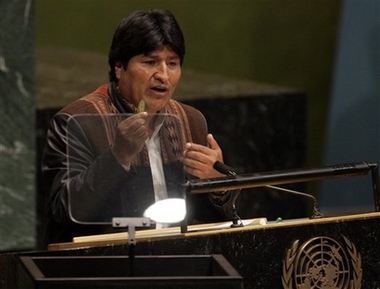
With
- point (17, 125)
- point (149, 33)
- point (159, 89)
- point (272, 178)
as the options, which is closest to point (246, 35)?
point (17, 125)

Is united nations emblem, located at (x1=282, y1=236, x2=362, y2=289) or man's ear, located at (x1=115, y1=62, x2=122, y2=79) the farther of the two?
man's ear, located at (x1=115, y1=62, x2=122, y2=79)

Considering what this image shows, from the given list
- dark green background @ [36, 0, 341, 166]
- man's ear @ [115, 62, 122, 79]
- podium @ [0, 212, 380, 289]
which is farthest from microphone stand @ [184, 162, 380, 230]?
dark green background @ [36, 0, 341, 166]

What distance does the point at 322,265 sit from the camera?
11.6ft

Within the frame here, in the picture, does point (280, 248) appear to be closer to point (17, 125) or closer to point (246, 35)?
point (17, 125)

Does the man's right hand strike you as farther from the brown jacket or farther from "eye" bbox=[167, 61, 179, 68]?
"eye" bbox=[167, 61, 179, 68]

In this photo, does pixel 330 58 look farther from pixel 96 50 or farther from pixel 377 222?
pixel 377 222

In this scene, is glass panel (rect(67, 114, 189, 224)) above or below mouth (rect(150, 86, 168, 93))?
below

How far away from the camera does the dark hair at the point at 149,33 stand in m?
4.07

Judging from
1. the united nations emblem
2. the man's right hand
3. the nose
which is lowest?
the united nations emblem

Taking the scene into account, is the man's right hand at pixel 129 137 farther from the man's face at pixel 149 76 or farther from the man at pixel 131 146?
the man's face at pixel 149 76

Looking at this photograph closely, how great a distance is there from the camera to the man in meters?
3.43

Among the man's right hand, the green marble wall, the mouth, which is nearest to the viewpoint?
the man's right hand

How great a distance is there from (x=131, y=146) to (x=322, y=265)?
0.57 meters

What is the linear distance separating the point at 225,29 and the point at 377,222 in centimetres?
200
